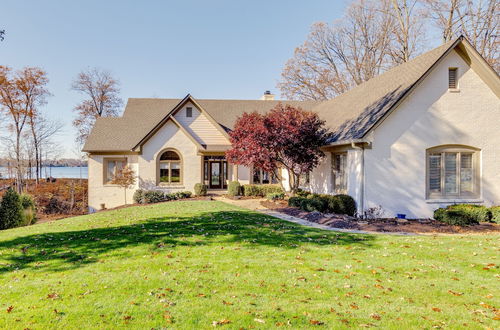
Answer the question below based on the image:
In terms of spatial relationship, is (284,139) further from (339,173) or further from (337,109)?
(337,109)

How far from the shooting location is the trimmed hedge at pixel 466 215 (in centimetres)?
1133

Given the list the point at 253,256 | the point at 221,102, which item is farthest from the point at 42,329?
the point at 221,102

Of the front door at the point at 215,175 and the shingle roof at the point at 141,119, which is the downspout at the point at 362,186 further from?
the shingle roof at the point at 141,119

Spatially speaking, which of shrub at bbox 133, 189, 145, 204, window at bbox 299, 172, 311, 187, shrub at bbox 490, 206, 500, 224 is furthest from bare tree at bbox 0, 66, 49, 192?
shrub at bbox 490, 206, 500, 224

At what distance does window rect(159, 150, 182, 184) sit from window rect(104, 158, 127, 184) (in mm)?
3038

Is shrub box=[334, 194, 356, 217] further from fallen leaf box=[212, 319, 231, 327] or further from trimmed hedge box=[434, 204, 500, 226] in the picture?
fallen leaf box=[212, 319, 231, 327]

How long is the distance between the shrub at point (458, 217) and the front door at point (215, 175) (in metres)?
14.2

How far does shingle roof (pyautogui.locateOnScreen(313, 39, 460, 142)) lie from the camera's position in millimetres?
12836

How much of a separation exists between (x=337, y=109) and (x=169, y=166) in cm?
1120

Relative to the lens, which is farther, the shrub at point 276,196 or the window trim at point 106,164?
the window trim at point 106,164

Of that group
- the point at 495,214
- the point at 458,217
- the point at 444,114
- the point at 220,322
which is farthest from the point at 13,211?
the point at 495,214

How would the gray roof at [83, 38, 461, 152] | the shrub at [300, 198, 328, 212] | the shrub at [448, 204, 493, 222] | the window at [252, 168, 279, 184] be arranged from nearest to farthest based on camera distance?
the shrub at [448, 204, 493, 222] → the gray roof at [83, 38, 461, 152] → the shrub at [300, 198, 328, 212] → the window at [252, 168, 279, 184]

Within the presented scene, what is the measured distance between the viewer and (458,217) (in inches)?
448

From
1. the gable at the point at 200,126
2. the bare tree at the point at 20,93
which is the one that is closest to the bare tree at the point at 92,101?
the bare tree at the point at 20,93
